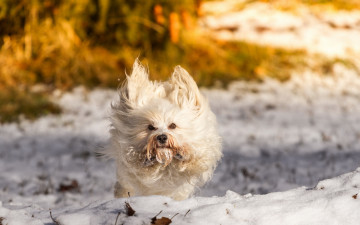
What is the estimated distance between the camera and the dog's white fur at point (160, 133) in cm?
402

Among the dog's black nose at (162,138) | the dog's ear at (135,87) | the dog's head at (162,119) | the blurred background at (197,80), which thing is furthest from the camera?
the blurred background at (197,80)

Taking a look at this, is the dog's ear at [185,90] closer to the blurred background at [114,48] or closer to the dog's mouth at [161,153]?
the dog's mouth at [161,153]

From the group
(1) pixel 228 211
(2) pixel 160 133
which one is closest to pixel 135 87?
(2) pixel 160 133

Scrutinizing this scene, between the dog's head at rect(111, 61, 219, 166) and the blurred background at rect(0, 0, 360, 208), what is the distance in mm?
1260

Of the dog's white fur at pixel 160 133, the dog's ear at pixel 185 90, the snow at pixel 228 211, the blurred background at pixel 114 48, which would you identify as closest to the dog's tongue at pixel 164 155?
the dog's white fur at pixel 160 133

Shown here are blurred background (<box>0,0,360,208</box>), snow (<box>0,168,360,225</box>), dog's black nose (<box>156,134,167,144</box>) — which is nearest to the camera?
snow (<box>0,168,360,225</box>)

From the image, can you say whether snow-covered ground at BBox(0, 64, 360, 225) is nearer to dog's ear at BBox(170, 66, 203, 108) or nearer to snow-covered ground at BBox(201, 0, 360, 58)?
dog's ear at BBox(170, 66, 203, 108)

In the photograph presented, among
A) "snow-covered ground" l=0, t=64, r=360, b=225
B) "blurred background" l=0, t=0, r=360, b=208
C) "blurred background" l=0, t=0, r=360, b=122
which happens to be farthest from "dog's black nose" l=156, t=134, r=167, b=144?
"blurred background" l=0, t=0, r=360, b=122

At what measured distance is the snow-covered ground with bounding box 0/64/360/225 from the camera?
2934 mm

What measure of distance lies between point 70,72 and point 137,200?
7.68 m

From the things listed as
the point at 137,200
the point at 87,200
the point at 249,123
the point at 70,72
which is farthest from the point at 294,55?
the point at 137,200

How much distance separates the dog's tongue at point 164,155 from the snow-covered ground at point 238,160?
717 mm

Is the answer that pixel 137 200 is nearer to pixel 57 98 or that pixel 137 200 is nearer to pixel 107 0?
pixel 57 98

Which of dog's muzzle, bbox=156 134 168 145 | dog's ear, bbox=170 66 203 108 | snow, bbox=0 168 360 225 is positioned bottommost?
snow, bbox=0 168 360 225
